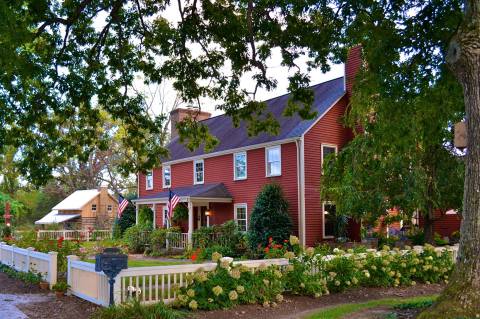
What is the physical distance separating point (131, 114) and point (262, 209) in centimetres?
876

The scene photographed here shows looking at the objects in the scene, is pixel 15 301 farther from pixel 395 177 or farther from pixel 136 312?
pixel 395 177

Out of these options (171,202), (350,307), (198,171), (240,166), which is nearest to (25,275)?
(350,307)

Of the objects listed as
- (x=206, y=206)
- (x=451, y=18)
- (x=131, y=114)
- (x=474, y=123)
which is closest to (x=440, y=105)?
(x=451, y=18)

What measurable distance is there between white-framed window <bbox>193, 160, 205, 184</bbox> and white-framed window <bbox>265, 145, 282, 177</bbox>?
224 inches

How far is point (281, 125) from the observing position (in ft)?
78.4

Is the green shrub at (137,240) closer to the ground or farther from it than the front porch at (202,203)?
closer to the ground

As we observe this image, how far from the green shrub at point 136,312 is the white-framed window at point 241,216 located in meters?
15.9

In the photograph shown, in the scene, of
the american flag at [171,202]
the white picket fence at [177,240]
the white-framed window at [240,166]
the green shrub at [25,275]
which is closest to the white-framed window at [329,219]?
the white-framed window at [240,166]

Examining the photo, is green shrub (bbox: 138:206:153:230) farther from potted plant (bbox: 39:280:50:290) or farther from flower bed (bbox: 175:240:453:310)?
flower bed (bbox: 175:240:453:310)

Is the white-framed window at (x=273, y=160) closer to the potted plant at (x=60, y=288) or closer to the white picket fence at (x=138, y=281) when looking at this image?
the white picket fence at (x=138, y=281)

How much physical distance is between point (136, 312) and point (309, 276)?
4.17 m

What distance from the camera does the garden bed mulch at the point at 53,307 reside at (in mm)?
9195

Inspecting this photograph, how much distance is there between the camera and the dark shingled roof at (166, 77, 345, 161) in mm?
22312

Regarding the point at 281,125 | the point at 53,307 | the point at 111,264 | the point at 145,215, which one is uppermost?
the point at 281,125
